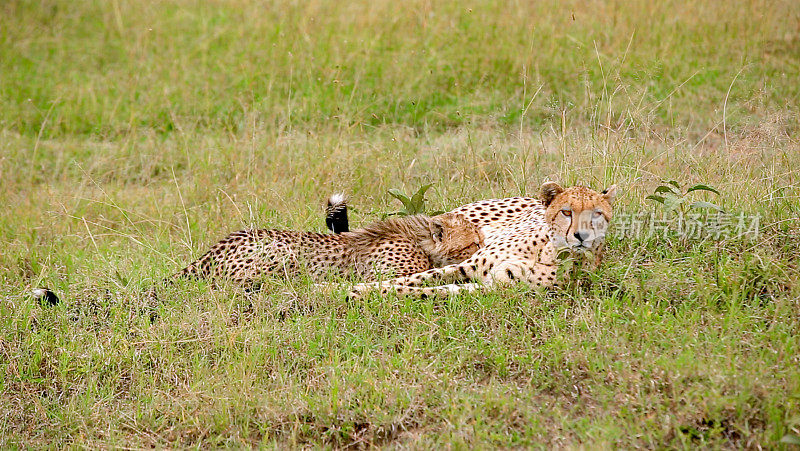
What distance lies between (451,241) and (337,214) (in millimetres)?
662

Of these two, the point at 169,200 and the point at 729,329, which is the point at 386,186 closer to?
the point at 169,200

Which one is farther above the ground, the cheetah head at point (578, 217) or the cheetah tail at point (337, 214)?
the cheetah head at point (578, 217)

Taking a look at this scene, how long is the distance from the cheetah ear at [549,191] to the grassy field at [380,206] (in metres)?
0.42

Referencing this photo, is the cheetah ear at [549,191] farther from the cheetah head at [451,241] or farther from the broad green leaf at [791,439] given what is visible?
the broad green leaf at [791,439]

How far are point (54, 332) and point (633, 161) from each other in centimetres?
318

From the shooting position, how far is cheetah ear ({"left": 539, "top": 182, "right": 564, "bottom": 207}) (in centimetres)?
420

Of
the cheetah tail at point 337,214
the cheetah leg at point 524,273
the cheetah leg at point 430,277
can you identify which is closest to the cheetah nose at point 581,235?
the cheetah leg at point 524,273

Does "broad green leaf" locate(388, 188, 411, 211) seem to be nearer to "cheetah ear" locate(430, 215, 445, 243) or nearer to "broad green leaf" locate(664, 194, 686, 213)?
"cheetah ear" locate(430, 215, 445, 243)

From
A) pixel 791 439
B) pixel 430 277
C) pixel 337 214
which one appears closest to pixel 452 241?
pixel 430 277

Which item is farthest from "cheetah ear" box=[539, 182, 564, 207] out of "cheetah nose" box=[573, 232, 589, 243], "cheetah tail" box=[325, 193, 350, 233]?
"cheetah tail" box=[325, 193, 350, 233]

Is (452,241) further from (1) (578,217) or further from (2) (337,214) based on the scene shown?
(1) (578,217)

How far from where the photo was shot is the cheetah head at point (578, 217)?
408cm

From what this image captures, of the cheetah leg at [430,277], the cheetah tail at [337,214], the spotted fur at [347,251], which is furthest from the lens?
the cheetah tail at [337,214]

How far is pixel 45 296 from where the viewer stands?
449 cm
